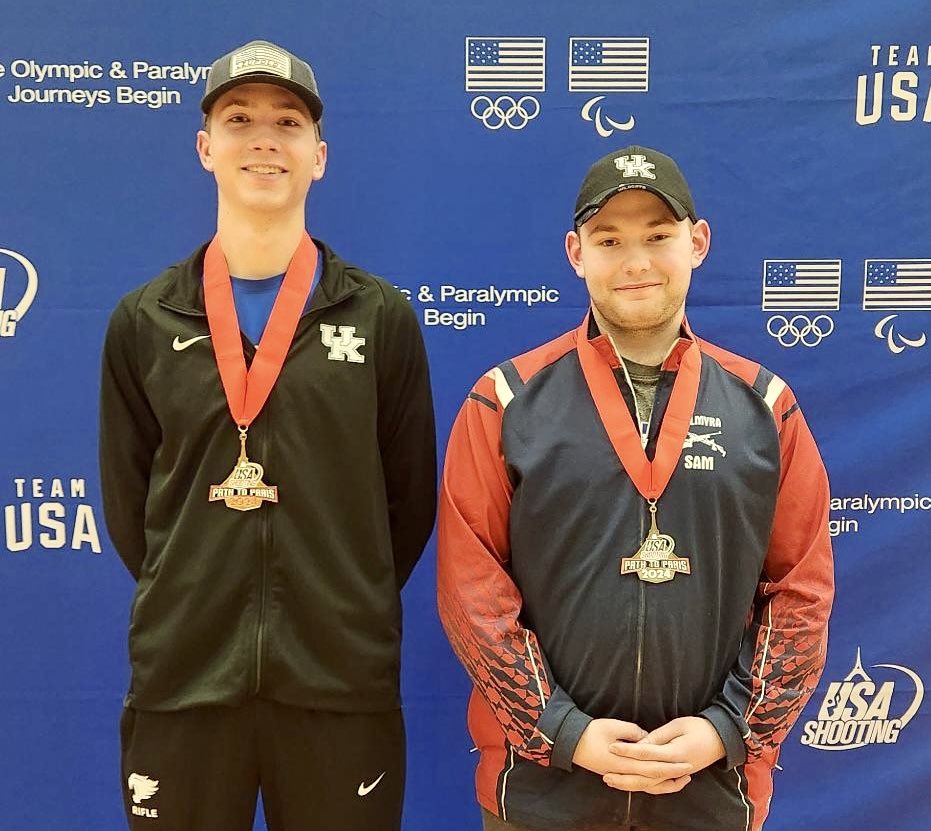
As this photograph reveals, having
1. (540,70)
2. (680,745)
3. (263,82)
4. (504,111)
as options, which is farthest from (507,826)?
(540,70)

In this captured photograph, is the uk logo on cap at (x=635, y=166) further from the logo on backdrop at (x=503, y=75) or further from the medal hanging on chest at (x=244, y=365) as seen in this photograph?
the logo on backdrop at (x=503, y=75)

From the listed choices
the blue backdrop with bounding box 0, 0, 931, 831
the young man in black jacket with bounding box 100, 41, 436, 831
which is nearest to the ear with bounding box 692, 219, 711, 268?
the young man in black jacket with bounding box 100, 41, 436, 831

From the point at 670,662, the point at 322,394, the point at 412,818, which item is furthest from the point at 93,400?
the point at 670,662

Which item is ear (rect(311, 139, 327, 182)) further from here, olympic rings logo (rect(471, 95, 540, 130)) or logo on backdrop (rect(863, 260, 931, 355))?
logo on backdrop (rect(863, 260, 931, 355))

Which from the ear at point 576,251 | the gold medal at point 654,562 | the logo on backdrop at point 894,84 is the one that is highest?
the logo on backdrop at point 894,84

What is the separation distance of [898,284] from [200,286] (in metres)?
1.98

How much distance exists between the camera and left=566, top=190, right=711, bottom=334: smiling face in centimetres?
170

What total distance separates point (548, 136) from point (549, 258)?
0.34 m

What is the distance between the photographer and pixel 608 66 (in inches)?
97.5

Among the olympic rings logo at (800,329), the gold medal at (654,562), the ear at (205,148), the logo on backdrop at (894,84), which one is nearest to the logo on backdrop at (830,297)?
the olympic rings logo at (800,329)

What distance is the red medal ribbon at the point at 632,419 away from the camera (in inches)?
65.6

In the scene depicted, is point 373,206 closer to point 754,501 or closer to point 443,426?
point 443,426

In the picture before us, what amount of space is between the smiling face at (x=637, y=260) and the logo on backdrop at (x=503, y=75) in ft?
2.91

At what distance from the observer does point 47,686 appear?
268 centimetres
